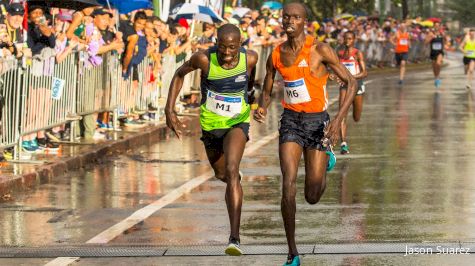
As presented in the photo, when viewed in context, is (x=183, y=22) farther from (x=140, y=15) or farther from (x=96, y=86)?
(x=96, y=86)

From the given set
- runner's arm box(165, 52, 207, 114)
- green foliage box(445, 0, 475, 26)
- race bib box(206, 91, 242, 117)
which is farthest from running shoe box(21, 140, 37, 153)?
green foliage box(445, 0, 475, 26)

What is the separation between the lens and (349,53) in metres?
18.7

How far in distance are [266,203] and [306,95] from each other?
258 centimetres

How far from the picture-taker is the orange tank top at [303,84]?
10172 millimetres

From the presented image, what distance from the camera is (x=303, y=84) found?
1023 centimetres

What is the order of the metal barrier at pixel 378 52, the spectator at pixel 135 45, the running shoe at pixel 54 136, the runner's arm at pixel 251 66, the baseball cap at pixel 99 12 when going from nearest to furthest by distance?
the runner's arm at pixel 251 66, the running shoe at pixel 54 136, the baseball cap at pixel 99 12, the spectator at pixel 135 45, the metal barrier at pixel 378 52

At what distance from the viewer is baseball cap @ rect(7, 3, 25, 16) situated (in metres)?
15.2

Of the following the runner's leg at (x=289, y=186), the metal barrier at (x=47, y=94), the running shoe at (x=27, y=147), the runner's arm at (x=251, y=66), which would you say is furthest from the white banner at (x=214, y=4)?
the runner's leg at (x=289, y=186)

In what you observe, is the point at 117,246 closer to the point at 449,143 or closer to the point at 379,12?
the point at 449,143

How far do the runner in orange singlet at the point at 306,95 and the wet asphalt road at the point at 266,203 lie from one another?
24.7 inches

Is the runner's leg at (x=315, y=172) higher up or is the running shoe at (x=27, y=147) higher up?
the runner's leg at (x=315, y=172)

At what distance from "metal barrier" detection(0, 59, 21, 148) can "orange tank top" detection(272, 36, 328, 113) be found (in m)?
4.99

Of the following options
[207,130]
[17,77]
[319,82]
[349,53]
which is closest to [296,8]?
[319,82]

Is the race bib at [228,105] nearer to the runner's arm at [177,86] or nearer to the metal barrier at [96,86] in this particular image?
the runner's arm at [177,86]
